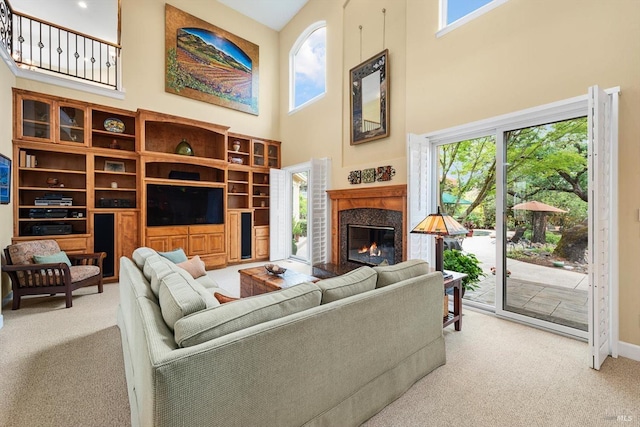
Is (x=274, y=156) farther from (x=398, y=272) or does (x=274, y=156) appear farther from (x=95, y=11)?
(x=398, y=272)

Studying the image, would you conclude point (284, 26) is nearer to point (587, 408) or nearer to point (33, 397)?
point (33, 397)

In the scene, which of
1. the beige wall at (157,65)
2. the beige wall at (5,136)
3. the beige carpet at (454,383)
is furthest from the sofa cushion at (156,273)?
the beige wall at (157,65)

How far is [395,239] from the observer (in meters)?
4.17

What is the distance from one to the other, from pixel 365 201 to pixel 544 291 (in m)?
2.56

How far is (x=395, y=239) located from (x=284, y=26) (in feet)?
19.1

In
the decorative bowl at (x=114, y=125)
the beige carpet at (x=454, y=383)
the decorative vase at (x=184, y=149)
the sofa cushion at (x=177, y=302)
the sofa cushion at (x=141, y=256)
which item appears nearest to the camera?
the sofa cushion at (x=177, y=302)

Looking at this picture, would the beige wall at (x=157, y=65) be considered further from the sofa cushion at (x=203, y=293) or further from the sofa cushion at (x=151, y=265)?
the sofa cushion at (x=203, y=293)

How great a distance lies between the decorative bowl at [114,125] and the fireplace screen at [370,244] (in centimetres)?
440

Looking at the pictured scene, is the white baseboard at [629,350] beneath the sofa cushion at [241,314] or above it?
beneath

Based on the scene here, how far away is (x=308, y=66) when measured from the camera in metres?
6.16

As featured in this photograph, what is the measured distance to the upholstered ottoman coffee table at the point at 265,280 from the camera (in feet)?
9.80

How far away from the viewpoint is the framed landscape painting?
538 cm

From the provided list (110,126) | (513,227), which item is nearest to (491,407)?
(513,227)

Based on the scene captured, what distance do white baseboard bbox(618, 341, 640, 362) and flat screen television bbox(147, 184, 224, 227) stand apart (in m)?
5.75
